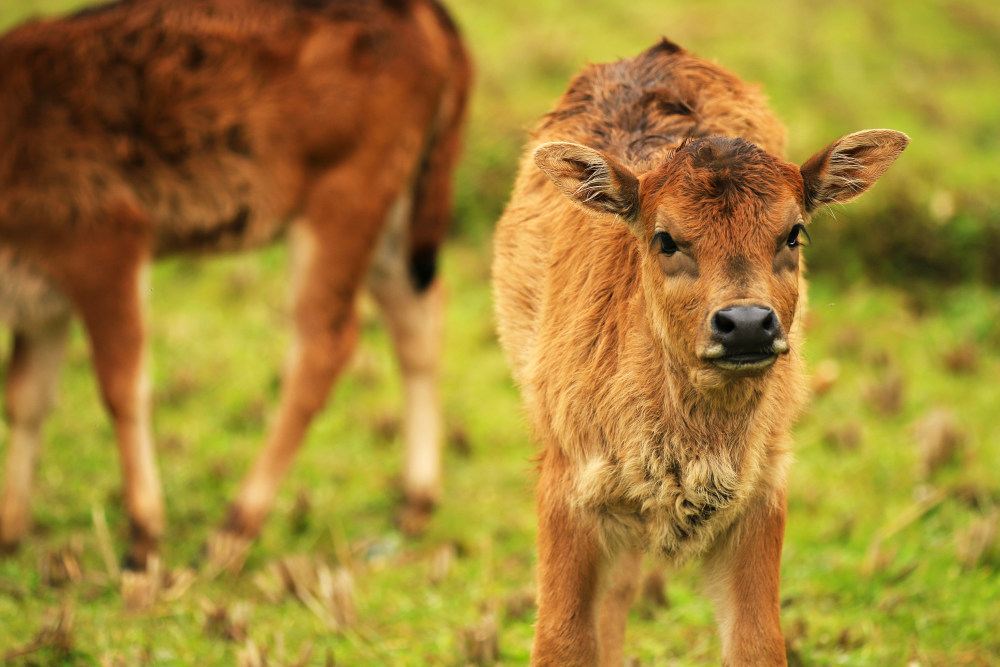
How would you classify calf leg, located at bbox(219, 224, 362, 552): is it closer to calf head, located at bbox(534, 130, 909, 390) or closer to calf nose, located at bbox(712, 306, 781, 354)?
calf head, located at bbox(534, 130, 909, 390)

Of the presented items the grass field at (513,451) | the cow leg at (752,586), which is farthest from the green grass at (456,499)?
the cow leg at (752,586)

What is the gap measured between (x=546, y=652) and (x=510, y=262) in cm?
162

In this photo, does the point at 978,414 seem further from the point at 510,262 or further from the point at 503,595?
the point at 510,262

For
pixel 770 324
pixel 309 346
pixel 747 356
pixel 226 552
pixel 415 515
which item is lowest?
pixel 415 515

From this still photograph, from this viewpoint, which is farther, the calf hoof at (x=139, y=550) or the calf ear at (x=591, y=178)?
the calf hoof at (x=139, y=550)

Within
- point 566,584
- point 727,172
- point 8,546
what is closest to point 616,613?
point 566,584

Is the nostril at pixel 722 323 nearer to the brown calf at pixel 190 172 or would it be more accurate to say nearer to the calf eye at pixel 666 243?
the calf eye at pixel 666 243

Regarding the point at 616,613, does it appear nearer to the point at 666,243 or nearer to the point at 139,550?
the point at 666,243

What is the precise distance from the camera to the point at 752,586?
146 inches

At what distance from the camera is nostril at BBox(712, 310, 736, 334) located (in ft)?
10.8

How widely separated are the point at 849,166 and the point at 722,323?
905 millimetres

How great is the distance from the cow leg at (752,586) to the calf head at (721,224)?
1.75 ft

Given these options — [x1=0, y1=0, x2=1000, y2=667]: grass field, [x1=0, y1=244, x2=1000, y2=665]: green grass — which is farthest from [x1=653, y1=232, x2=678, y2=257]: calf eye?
[x1=0, y1=244, x2=1000, y2=665]: green grass

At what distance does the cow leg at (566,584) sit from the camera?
375 cm
